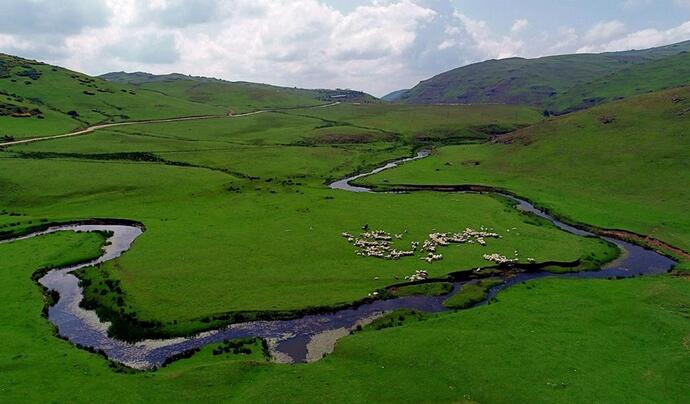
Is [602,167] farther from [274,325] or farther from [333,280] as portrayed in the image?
[274,325]

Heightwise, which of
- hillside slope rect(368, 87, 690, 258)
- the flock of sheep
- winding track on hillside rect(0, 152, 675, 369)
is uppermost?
hillside slope rect(368, 87, 690, 258)

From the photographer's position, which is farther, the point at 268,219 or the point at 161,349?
the point at 268,219

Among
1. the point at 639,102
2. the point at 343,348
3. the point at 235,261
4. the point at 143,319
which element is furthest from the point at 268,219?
the point at 639,102

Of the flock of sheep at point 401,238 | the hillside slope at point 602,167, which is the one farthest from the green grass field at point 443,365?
the hillside slope at point 602,167

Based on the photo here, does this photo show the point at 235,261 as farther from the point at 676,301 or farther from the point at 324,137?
the point at 324,137

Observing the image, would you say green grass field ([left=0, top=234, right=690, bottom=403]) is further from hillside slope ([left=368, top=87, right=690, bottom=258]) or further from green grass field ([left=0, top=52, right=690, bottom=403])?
hillside slope ([left=368, top=87, right=690, bottom=258])

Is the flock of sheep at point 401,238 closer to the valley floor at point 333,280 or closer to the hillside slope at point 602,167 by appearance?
the valley floor at point 333,280

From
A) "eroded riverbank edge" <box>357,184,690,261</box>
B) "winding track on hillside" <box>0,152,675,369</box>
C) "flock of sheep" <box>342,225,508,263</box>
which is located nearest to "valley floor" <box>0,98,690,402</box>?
"flock of sheep" <box>342,225,508,263</box>

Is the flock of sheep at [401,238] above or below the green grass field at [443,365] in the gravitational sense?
above

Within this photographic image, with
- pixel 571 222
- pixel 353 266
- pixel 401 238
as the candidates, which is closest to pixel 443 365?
pixel 353 266
